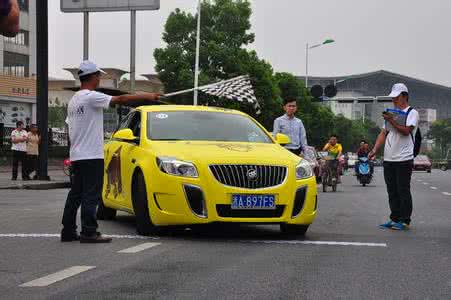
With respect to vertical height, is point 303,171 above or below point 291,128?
below

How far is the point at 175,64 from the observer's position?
60375mm

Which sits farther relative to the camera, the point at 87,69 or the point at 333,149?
the point at 333,149

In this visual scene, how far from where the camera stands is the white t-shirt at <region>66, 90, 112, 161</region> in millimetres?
8414

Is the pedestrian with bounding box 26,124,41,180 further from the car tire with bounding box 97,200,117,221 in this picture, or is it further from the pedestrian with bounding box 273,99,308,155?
the car tire with bounding box 97,200,117,221

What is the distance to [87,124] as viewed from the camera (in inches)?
333

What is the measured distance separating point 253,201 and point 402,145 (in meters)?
2.66

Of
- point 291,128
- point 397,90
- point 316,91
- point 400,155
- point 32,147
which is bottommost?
point 32,147

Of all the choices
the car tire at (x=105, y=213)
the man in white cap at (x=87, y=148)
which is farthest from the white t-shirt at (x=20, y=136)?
the man in white cap at (x=87, y=148)

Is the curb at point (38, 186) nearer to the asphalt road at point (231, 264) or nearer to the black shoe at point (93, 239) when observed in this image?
the asphalt road at point (231, 264)

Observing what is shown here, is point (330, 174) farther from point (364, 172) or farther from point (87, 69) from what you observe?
point (87, 69)

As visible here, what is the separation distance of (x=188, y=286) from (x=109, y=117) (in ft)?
99.2

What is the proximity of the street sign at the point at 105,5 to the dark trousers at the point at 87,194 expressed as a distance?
1996 cm

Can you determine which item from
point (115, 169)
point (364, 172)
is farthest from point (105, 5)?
point (115, 169)

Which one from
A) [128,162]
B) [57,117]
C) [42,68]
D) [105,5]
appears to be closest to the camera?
[128,162]
